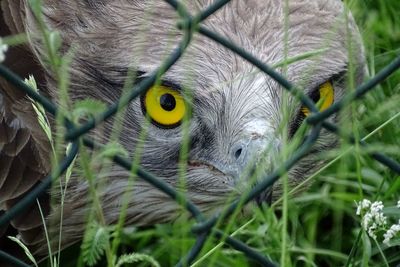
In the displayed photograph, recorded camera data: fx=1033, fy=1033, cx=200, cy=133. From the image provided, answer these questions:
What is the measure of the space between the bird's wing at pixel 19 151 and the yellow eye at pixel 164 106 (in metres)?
0.35

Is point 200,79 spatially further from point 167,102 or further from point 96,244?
point 96,244

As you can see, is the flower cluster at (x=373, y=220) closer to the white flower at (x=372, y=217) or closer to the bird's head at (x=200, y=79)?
the white flower at (x=372, y=217)

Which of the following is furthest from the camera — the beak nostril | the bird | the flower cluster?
the bird

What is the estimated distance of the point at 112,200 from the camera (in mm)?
3549

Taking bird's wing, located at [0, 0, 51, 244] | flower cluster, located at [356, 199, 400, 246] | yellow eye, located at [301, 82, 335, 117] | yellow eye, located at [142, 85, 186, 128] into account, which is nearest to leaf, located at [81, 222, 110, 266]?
flower cluster, located at [356, 199, 400, 246]

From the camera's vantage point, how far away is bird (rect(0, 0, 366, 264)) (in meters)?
3.10

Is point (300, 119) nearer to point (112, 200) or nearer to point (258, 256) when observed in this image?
point (112, 200)

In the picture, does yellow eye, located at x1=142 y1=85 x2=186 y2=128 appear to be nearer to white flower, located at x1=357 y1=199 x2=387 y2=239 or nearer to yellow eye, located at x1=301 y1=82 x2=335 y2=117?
yellow eye, located at x1=301 y1=82 x2=335 y2=117

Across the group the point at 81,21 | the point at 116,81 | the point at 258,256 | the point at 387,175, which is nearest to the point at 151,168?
the point at 116,81

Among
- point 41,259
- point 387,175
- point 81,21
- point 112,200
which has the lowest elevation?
point 41,259

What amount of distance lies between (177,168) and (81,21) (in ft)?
1.87

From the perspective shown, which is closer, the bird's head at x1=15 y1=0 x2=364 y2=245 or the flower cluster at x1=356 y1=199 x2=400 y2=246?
the flower cluster at x1=356 y1=199 x2=400 y2=246

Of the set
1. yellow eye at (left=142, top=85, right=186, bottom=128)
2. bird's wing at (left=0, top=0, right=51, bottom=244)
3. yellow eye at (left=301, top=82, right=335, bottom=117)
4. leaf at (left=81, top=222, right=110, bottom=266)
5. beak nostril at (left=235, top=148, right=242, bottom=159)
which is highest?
yellow eye at (left=301, top=82, right=335, bottom=117)

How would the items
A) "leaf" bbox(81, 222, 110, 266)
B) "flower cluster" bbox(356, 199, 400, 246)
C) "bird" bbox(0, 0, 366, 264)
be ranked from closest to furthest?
"leaf" bbox(81, 222, 110, 266)
"flower cluster" bbox(356, 199, 400, 246)
"bird" bbox(0, 0, 366, 264)
